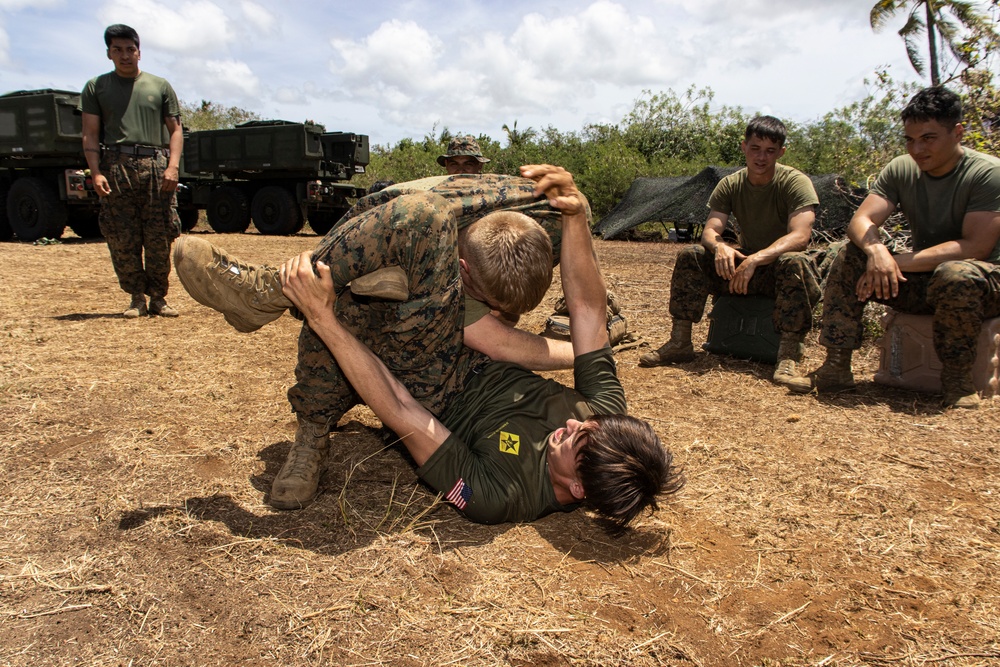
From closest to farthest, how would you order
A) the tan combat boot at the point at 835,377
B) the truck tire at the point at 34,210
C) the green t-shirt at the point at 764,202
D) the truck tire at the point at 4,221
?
1. the tan combat boot at the point at 835,377
2. the green t-shirt at the point at 764,202
3. the truck tire at the point at 34,210
4. the truck tire at the point at 4,221

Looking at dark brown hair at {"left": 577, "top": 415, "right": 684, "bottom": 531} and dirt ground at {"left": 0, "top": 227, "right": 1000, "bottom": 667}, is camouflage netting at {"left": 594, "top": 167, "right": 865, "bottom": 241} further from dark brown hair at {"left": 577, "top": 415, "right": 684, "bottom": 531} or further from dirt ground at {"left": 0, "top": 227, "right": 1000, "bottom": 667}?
dark brown hair at {"left": 577, "top": 415, "right": 684, "bottom": 531}

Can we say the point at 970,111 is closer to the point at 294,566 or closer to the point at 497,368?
the point at 497,368

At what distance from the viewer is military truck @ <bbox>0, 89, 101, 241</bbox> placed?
11445 mm

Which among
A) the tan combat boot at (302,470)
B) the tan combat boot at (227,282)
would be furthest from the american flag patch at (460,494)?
the tan combat boot at (227,282)

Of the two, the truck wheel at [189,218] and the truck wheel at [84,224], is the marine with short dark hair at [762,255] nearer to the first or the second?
the truck wheel at [84,224]

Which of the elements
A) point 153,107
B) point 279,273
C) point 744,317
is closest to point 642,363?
point 744,317

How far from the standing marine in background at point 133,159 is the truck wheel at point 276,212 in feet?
29.2

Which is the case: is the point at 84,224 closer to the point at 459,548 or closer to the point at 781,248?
the point at 781,248

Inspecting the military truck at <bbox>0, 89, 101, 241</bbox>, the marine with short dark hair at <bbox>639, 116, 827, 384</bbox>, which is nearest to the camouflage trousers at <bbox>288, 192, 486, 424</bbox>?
the marine with short dark hair at <bbox>639, 116, 827, 384</bbox>

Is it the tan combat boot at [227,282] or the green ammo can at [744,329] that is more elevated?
the tan combat boot at [227,282]

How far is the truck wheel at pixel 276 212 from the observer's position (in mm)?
14211

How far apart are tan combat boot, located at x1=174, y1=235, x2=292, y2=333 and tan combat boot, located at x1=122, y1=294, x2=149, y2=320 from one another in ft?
10.7

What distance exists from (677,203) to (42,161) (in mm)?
10496

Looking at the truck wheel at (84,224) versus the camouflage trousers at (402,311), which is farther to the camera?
the truck wheel at (84,224)
